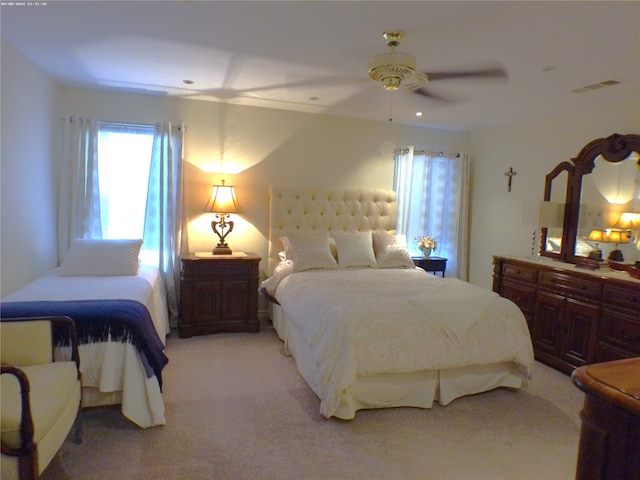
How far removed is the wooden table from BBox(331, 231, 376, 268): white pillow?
3205 millimetres

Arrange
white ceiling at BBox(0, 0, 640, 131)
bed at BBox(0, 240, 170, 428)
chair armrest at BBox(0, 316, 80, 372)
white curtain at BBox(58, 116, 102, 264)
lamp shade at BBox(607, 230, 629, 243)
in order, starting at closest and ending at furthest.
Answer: chair armrest at BBox(0, 316, 80, 372) → white ceiling at BBox(0, 0, 640, 131) → bed at BBox(0, 240, 170, 428) → lamp shade at BBox(607, 230, 629, 243) → white curtain at BBox(58, 116, 102, 264)

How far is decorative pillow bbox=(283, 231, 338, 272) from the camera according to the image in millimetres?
4070

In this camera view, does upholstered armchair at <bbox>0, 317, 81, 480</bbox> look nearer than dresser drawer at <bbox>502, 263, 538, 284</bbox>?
Yes

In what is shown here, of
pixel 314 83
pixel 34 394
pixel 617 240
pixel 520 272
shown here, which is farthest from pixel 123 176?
pixel 617 240

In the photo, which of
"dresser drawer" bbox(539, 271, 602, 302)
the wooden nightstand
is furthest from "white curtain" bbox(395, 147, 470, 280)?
the wooden nightstand

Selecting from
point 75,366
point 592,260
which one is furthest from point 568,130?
point 75,366

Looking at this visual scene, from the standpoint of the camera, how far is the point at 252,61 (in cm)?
307

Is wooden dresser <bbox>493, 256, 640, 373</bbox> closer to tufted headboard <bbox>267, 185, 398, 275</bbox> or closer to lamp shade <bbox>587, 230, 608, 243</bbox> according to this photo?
lamp shade <bbox>587, 230, 608, 243</bbox>

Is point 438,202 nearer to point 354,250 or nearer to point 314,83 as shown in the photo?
point 354,250

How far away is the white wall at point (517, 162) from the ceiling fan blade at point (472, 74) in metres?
1.43

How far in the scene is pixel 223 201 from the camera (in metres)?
4.30

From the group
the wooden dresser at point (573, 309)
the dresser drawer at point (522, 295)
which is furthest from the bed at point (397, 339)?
the dresser drawer at point (522, 295)

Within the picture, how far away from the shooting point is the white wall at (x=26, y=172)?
2936 mm

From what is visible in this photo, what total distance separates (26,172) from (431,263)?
14.3 ft
